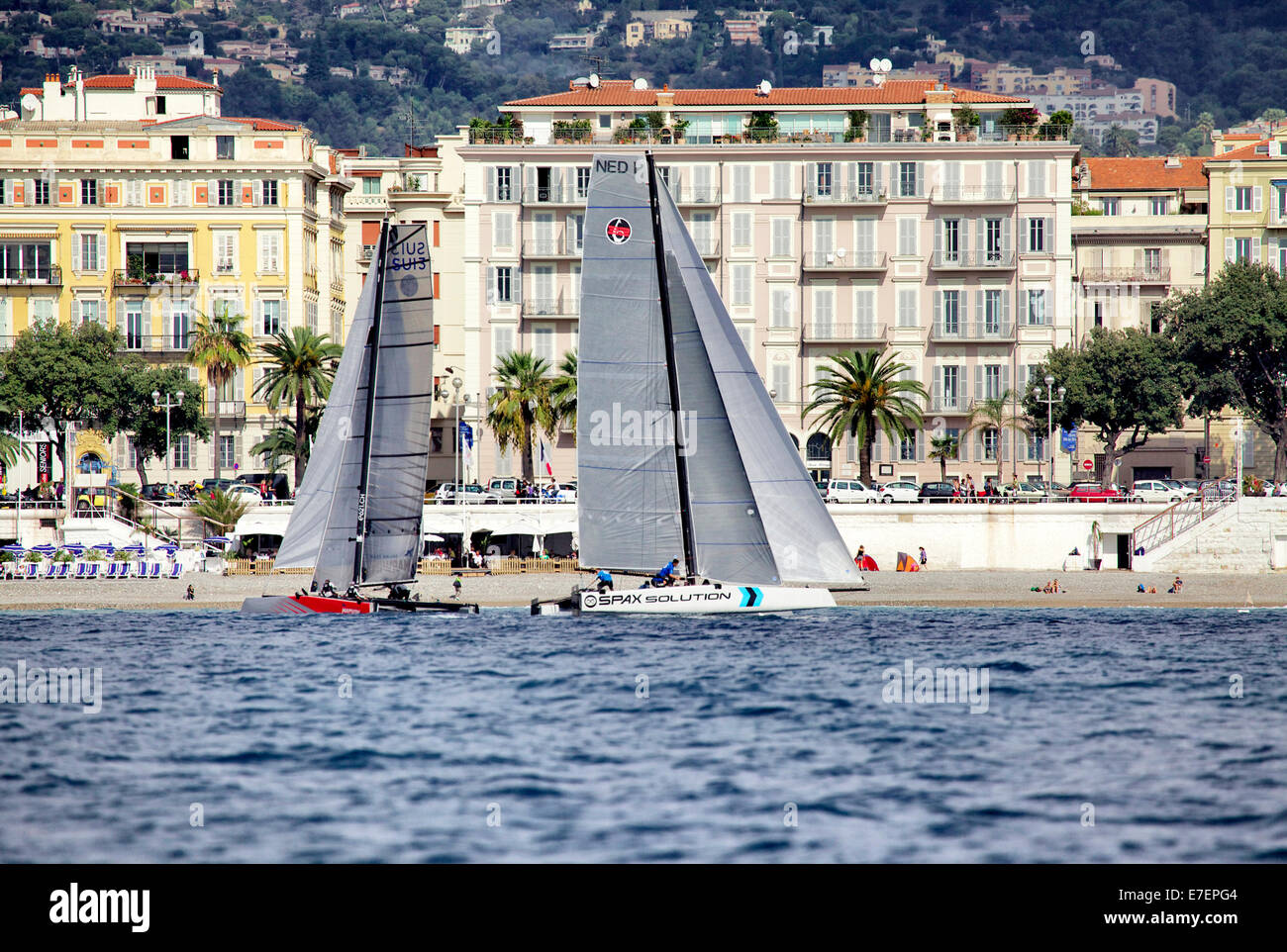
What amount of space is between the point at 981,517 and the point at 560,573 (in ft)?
53.6

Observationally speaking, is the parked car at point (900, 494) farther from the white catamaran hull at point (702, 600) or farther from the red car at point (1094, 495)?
the white catamaran hull at point (702, 600)

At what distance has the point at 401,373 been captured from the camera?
44.6 m

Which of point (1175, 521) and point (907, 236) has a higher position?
point (907, 236)

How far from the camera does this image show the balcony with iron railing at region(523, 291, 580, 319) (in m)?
85.1

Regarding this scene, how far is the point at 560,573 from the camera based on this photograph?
59094 millimetres

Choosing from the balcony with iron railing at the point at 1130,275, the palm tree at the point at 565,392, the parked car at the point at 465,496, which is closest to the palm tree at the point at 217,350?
the palm tree at the point at 565,392

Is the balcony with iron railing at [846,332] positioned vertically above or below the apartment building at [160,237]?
below

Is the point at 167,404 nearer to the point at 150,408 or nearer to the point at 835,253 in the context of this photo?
the point at 150,408

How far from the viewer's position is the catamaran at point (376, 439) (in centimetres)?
4459

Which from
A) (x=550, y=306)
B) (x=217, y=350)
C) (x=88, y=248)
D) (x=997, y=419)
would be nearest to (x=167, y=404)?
(x=217, y=350)

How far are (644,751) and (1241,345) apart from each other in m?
65.7

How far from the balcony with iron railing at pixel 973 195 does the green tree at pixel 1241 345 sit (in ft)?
34.9
